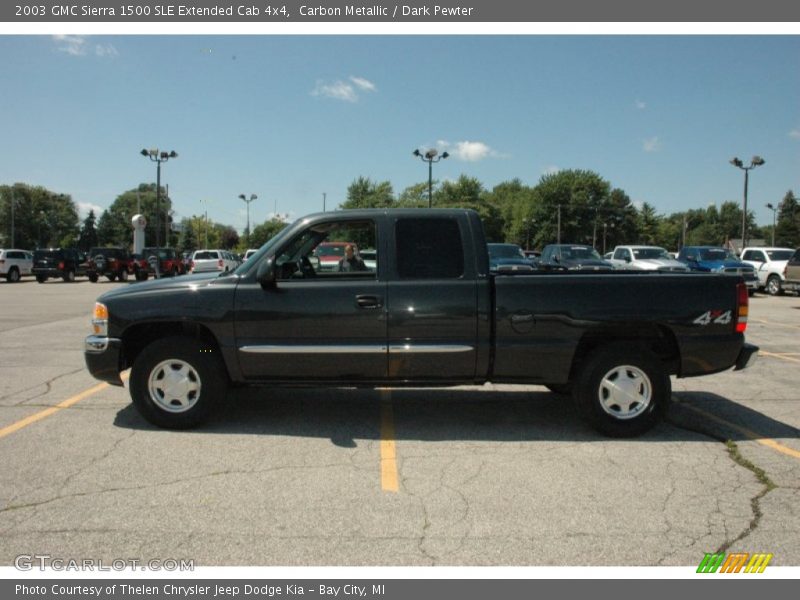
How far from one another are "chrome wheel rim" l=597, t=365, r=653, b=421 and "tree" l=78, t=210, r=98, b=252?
123 metres

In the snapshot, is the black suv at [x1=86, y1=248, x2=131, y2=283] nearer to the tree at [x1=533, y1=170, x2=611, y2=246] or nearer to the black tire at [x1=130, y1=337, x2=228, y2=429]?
the black tire at [x1=130, y1=337, x2=228, y2=429]

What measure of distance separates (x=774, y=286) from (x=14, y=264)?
38.3 meters

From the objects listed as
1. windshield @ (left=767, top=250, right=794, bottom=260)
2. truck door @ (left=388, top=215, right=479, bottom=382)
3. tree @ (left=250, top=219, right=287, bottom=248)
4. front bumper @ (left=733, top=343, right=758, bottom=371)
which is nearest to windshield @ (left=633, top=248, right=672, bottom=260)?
windshield @ (left=767, top=250, right=794, bottom=260)

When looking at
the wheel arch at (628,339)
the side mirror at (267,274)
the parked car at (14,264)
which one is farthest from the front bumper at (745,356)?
the parked car at (14,264)

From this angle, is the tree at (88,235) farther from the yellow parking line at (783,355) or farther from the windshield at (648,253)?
the yellow parking line at (783,355)

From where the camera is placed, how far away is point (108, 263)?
3422 centimetres

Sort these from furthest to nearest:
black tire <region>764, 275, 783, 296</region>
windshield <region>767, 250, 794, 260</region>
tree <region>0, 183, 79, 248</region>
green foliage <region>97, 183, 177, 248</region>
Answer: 1. green foliage <region>97, 183, 177, 248</region>
2. tree <region>0, 183, 79, 248</region>
3. windshield <region>767, 250, 794, 260</region>
4. black tire <region>764, 275, 783, 296</region>

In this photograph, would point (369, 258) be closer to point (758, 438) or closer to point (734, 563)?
point (734, 563)

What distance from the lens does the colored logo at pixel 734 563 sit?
10.5ft

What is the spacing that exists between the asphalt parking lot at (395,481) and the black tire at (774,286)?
2084cm

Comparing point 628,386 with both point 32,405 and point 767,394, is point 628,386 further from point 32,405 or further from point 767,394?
point 32,405

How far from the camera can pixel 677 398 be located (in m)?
6.91

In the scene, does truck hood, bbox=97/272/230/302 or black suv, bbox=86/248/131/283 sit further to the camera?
black suv, bbox=86/248/131/283

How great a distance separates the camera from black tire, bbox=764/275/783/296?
2484 centimetres
